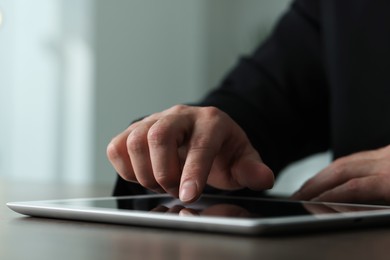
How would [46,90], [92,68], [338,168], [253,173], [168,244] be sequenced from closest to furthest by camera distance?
1. [168,244]
2. [253,173]
3. [338,168]
4. [46,90]
5. [92,68]

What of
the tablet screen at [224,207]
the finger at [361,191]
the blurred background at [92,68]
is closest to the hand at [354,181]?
the finger at [361,191]

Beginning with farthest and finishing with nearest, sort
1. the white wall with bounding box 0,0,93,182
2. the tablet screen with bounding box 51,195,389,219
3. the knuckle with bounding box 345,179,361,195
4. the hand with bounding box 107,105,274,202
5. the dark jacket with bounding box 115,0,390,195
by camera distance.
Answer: the white wall with bounding box 0,0,93,182, the dark jacket with bounding box 115,0,390,195, the knuckle with bounding box 345,179,361,195, the hand with bounding box 107,105,274,202, the tablet screen with bounding box 51,195,389,219

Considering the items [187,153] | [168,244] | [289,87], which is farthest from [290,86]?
[168,244]

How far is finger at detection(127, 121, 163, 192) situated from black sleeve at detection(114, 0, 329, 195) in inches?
19.5

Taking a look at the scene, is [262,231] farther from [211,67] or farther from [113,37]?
[211,67]

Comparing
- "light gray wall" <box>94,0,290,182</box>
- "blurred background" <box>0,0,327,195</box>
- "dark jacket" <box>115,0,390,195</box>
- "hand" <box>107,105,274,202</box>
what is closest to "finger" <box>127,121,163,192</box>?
"hand" <box>107,105,274,202</box>

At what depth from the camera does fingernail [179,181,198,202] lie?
536 millimetres

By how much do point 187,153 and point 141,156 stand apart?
0.14 feet

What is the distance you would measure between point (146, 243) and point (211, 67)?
3.27 metres

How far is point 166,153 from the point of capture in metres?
0.61

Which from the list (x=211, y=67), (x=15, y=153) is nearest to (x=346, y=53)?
(x=15, y=153)

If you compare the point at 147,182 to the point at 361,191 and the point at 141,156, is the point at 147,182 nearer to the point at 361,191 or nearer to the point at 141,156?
the point at 141,156

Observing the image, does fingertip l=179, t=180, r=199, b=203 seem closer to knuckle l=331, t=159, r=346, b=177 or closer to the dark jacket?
knuckle l=331, t=159, r=346, b=177

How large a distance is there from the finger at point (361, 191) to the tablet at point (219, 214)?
107 mm
